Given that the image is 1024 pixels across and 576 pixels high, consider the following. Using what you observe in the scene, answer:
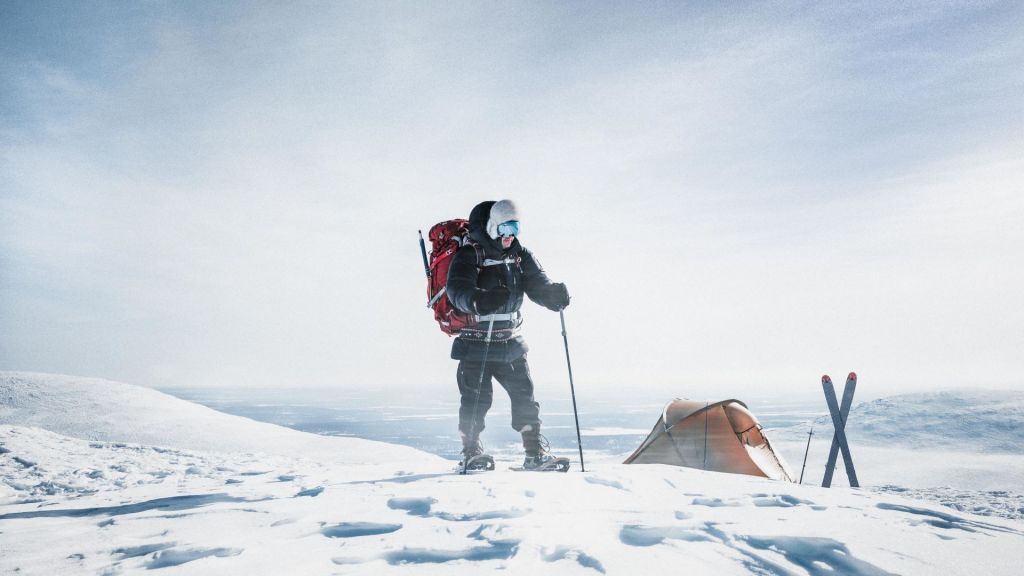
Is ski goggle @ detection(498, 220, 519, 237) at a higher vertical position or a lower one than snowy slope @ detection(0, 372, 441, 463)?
higher

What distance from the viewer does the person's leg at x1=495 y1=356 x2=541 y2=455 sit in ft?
15.5

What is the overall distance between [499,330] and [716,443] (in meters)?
5.19

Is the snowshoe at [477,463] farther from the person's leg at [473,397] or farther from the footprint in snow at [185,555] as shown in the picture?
the footprint in snow at [185,555]

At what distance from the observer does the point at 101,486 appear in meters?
4.85

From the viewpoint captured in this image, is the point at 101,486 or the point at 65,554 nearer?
the point at 65,554

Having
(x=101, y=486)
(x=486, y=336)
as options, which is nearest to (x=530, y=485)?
(x=486, y=336)

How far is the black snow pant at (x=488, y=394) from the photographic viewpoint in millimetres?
4746

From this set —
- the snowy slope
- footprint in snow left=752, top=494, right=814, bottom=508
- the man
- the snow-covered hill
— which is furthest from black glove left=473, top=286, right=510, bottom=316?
the snow-covered hill

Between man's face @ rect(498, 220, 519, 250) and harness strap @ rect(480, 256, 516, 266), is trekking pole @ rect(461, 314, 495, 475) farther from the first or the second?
man's face @ rect(498, 220, 519, 250)

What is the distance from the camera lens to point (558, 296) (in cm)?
473

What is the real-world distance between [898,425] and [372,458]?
16.5 metres

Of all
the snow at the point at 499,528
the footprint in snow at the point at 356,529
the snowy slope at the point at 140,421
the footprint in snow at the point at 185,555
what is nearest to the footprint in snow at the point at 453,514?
the snow at the point at 499,528

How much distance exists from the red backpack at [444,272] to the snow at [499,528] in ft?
4.67

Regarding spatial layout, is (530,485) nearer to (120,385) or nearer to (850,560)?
(850,560)
